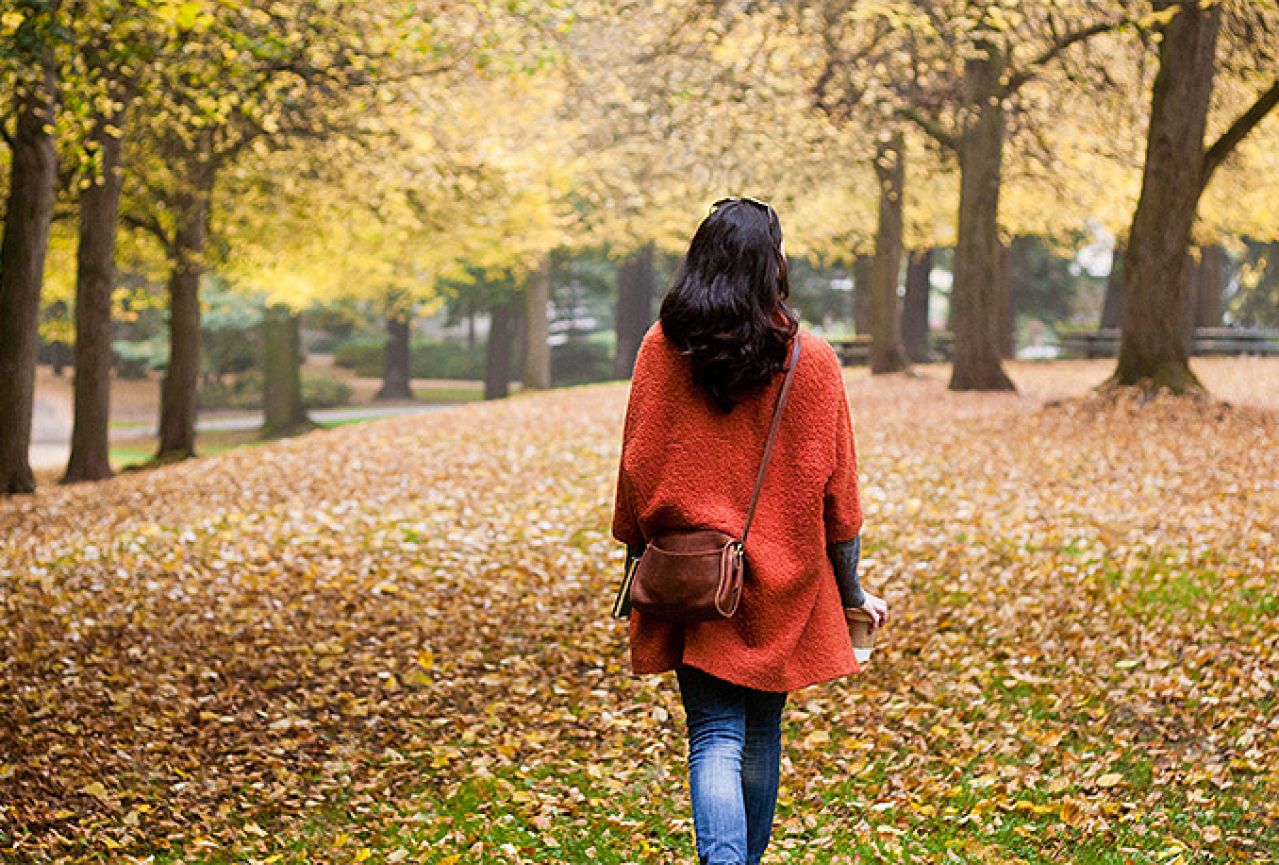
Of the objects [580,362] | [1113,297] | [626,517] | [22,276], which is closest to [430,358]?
[580,362]

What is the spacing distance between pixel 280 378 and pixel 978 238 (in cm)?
1804

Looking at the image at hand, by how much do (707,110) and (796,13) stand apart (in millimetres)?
2309

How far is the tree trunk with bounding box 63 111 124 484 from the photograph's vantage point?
15758 mm

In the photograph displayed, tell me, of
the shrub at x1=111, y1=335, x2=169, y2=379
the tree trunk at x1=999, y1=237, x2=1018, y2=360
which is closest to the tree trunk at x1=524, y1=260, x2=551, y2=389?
the shrub at x1=111, y1=335, x2=169, y2=379

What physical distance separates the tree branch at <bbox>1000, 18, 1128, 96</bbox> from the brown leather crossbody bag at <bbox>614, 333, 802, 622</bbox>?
12631mm

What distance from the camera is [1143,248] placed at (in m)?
14.6

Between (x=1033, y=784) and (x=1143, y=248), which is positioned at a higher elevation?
(x=1143, y=248)

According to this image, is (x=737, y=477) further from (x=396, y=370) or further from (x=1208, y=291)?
(x=396, y=370)

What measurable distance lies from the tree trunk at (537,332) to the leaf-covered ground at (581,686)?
72.7 ft

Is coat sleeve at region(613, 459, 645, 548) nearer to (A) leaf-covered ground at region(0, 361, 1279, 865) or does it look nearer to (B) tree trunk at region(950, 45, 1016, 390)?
(A) leaf-covered ground at region(0, 361, 1279, 865)

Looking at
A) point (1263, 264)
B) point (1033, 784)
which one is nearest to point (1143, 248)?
point (1033, 784)

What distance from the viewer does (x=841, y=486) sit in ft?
11.3

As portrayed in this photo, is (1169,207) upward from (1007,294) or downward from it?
upward

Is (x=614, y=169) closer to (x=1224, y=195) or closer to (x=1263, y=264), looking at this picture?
(x=1224, y=195)
